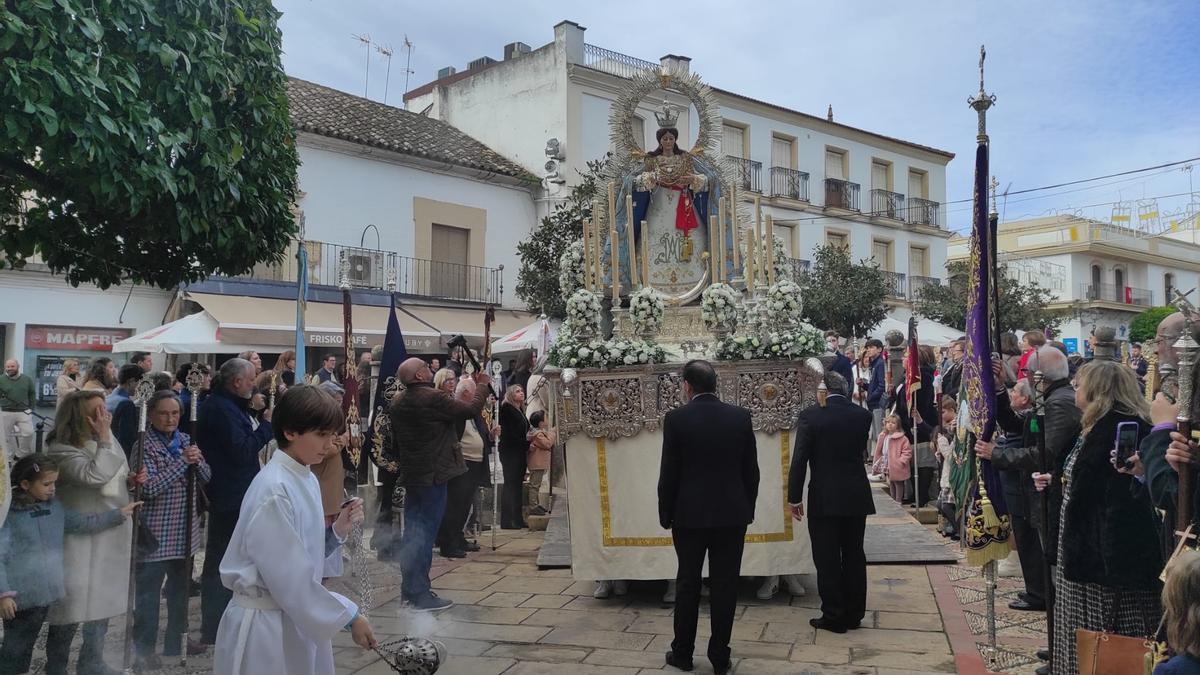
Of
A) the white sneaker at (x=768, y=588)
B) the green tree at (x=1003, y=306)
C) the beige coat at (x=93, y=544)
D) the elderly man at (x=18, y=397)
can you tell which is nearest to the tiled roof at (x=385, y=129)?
the elderly man at (x=18, y=397)

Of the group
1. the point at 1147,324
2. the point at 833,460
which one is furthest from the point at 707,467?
the point at 1147,324

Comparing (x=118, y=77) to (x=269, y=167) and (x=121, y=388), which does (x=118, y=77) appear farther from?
(x=121, y=388)

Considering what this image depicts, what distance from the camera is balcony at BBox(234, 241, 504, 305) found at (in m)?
19.1

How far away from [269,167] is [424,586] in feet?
10.4

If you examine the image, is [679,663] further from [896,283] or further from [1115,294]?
[1115,294]

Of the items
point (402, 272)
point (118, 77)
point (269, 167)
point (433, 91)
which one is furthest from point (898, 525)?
point (433, 91)

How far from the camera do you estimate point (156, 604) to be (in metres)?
5.38

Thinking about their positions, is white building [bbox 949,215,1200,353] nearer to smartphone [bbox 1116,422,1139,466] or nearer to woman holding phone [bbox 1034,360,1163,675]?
woman holding phone [bbox 1034,360,1163,675]

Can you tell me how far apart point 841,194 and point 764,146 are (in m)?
3.44

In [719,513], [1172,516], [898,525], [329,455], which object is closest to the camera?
[1172,516]

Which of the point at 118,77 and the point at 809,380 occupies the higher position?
the point at 118,77

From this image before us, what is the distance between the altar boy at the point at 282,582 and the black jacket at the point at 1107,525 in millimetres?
3265

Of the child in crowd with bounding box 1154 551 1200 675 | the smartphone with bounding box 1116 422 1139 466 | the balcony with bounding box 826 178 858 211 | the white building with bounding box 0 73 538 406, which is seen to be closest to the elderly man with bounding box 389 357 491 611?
the smartphone with bounding box 1116 422 1139 466

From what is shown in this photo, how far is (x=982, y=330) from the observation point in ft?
17.9
